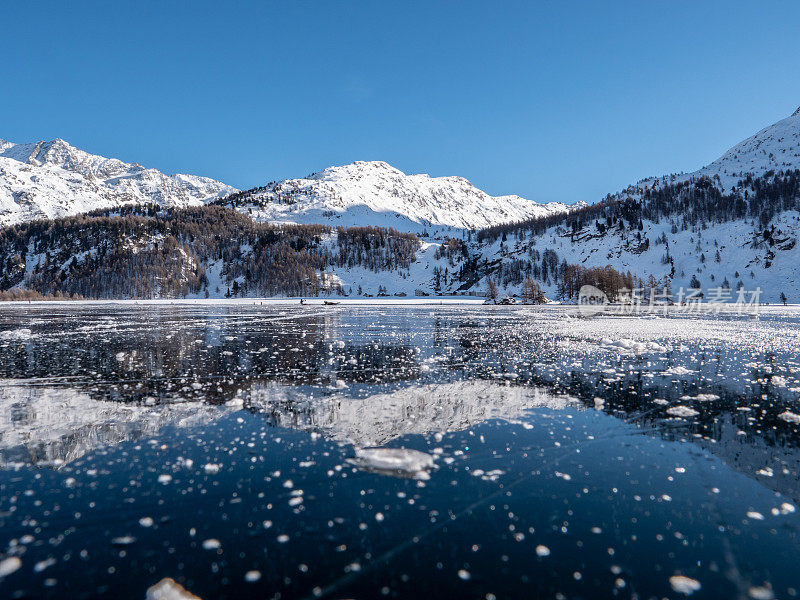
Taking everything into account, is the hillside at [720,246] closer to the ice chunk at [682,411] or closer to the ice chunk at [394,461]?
the ice chunk at [682,411]

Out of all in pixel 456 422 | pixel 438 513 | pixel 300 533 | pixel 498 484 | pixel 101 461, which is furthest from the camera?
pixel 456 422

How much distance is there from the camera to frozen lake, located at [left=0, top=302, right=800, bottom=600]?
4.01 meters

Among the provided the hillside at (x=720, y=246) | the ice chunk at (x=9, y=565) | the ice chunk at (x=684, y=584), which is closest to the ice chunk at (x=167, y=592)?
the ice chunk at (x=9, y=565)

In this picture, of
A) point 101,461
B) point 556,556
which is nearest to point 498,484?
point 556,556

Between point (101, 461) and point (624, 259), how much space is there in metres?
201

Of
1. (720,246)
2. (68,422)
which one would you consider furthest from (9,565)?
(720,246)

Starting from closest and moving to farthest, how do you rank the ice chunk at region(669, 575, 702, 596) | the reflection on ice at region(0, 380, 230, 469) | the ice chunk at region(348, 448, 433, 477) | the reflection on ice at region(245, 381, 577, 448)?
the ice chunk at region(669, 575, 702, 596), the ice chunk at region(348, 448, 433, 477), the reflection on ice at region(0, 380, 230, 469), the reflection on ice at region(245, 381, 577, 448)

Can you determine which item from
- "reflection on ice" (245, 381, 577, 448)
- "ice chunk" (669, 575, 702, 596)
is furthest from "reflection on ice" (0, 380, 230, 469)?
"ice chunk" (669, 575, 702, 596)

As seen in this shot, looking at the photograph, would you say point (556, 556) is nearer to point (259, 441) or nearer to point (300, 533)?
point (300, 533)

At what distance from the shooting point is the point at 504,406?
9.98 m

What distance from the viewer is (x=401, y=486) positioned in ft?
19.4

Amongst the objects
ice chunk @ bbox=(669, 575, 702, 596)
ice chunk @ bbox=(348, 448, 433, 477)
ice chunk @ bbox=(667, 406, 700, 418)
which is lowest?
Result: ice chunk @ bbox=(667, 406, 700, 418)

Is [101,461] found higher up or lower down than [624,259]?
lower down

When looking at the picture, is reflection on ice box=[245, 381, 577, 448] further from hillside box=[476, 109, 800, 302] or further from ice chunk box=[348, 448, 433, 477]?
hillside box=[476, 109, 800, 302]
